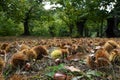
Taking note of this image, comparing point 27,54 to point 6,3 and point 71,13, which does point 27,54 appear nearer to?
point 6,3

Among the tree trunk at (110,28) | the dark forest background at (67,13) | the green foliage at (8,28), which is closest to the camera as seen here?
the dark forest background at (67,13)

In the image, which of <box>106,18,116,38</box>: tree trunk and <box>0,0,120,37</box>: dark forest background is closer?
<box>0,0,120,37</box>: dark forest background

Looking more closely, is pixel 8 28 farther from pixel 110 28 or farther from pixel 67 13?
pixel 110 28

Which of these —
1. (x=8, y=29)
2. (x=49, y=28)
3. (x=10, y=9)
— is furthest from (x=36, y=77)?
(x=49, y=28)

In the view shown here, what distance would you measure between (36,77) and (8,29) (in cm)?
5482

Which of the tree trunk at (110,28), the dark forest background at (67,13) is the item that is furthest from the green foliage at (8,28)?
the tree trunk at (110,28)

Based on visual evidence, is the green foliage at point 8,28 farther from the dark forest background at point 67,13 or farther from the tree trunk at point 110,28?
the tree trunk at point 110,28

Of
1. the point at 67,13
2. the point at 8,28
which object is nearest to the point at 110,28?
the point at 67,13

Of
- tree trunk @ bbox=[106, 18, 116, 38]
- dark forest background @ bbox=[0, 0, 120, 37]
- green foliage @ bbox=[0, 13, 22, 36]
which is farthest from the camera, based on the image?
green foliage @ bbox=[0, 13, 22, 36]

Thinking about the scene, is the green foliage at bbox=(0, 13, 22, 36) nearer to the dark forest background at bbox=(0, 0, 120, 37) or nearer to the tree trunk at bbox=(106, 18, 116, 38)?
the dark forest background at bbox=(0, 0, 120, 37)

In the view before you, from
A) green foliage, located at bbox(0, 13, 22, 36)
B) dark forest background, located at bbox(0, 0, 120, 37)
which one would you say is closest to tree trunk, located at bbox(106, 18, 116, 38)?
dark forest background, located at bbox(0, 0, 120, 37)

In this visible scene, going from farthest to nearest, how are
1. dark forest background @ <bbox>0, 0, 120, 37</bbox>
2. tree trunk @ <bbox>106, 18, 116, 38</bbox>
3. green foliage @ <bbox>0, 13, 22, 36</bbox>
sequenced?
green foliage @ <bbox>0, 13, 22, 36</bbox>
tree trunk @ <bbox>106, 18, 116, 38</bbox>
dark forest background @ <bbox>0, 0, 120, 37</bbox>

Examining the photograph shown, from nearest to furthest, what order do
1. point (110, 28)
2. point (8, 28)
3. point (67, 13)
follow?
1. point (110, 28)
2. point (67, 13)
3. point (8, 28)

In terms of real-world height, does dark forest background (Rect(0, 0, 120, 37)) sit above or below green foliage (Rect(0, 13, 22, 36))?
above
